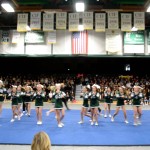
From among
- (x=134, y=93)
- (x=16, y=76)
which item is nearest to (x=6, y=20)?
(x=16, y=76)

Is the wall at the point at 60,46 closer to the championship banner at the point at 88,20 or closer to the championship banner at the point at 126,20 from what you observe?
the championship banner at the point at 126,20

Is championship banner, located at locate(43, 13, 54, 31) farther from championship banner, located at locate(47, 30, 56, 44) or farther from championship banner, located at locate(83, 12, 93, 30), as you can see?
championship banner, located at locate(47, 30, 56, 44)

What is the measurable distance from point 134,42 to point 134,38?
0.96ft

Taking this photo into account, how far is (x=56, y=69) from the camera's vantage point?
29.4 meters

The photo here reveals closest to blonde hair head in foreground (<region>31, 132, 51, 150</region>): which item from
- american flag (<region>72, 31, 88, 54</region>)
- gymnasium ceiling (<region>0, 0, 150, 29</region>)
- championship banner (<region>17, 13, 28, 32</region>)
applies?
gymnasium ceiling (<region>0, 0, 150, 29</region>)

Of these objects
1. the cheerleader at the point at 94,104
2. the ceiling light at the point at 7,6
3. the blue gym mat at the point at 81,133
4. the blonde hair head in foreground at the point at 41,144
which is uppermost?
the ceiling light at the point at 7,6

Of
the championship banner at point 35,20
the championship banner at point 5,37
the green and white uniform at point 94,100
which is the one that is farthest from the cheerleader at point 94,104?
the championship banner at point 5,37

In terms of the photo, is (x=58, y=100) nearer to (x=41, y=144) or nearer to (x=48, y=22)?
(x=48, y=22)

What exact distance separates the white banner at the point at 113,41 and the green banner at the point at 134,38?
1.62 ft

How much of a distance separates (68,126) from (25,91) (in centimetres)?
362

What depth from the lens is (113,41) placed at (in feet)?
67.3

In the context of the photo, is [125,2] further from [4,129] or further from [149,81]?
[149,81]

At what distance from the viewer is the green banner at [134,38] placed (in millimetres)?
20453

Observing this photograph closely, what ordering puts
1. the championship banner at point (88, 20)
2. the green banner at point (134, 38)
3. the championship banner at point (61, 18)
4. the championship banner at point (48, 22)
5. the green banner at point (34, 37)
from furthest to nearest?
the green banner at point (34, 37) < the green banner at point (134, 38) < the championship banner at point (48, 22) < the championship banner at point (61, 18) < the championship banner at point (88, 20)
